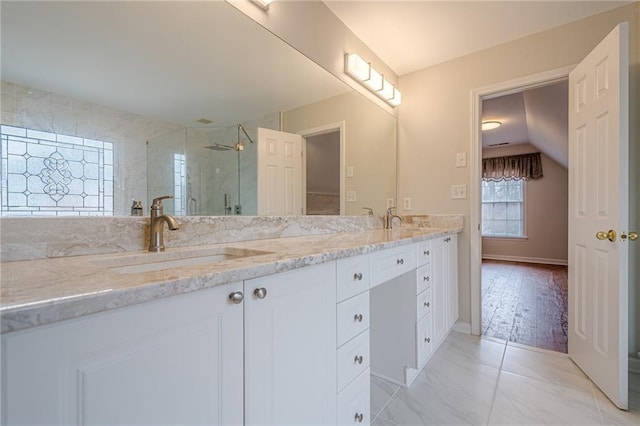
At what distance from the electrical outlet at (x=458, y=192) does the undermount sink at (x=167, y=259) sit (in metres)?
1.94

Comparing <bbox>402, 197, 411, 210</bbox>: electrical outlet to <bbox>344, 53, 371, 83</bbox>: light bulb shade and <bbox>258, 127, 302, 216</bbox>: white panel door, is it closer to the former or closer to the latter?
<bbox>344, 53, 371, 83</bbox>: light bulb shade

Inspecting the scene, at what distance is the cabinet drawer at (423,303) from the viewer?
1.57 metres

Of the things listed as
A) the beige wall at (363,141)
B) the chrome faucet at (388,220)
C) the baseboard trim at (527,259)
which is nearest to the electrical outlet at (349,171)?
the beige wall at (363,141)

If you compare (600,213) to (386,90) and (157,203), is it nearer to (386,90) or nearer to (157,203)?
(386,90)

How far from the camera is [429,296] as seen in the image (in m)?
1.74

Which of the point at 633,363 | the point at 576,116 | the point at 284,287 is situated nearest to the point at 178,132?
the point at 284,287

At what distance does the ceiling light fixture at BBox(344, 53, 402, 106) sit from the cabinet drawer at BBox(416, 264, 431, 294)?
146 centimetres

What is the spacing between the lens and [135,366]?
0.50 meters

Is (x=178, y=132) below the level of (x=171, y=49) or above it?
below

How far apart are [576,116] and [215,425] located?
Result: 8.06ft

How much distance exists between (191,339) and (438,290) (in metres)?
1.71

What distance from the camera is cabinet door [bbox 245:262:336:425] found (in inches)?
27.9

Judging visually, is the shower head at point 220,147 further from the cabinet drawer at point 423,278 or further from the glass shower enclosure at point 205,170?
the cabinet drawer at point 423,278

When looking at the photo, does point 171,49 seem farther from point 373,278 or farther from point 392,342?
point 392,342
